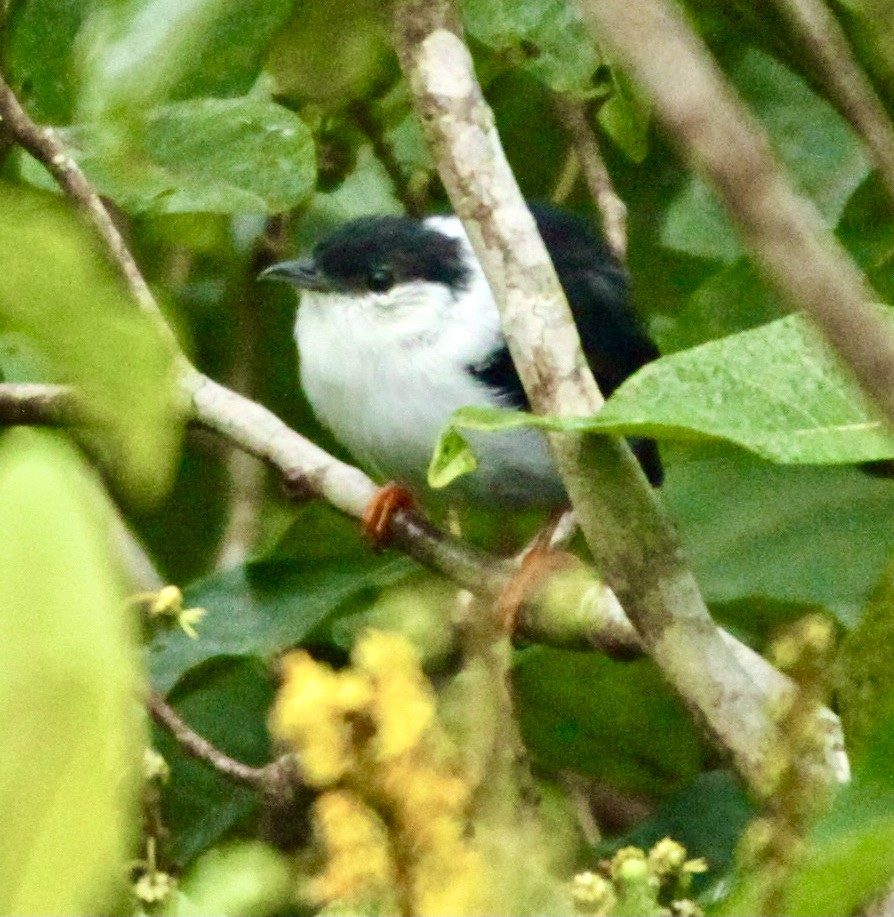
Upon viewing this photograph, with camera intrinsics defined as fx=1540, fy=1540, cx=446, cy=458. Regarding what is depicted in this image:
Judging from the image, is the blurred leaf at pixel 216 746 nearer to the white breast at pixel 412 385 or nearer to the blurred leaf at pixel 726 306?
the white breast at pixel 412 385

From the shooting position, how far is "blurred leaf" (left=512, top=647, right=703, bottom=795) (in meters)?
1.81

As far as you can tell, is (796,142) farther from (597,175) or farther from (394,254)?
(394,254)

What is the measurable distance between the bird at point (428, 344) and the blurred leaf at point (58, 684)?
191 cm

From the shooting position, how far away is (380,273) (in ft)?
8.30

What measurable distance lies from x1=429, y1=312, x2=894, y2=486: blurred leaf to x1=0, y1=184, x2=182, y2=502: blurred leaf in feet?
1.29

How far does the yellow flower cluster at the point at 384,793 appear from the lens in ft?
1.75

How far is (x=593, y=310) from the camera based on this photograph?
7.60 feet

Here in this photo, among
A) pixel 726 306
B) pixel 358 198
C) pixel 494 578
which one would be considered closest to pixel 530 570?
pixel 494 578

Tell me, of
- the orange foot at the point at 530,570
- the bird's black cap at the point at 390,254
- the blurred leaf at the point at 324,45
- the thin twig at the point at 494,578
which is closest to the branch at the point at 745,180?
the blurred leaf at the point at 324,45

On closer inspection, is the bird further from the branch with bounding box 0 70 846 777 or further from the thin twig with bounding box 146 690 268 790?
the thin twig with bounding box 146 690 268 790

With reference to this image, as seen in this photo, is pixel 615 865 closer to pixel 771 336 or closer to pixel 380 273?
pixel 771 336

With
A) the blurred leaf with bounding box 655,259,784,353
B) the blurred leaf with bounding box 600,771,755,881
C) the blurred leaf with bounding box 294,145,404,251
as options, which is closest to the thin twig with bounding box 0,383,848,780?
the blurred leaf with bounding box 600,771,755,881

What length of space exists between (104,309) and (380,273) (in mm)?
2183

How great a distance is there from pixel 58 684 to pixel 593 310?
6.74 feet
